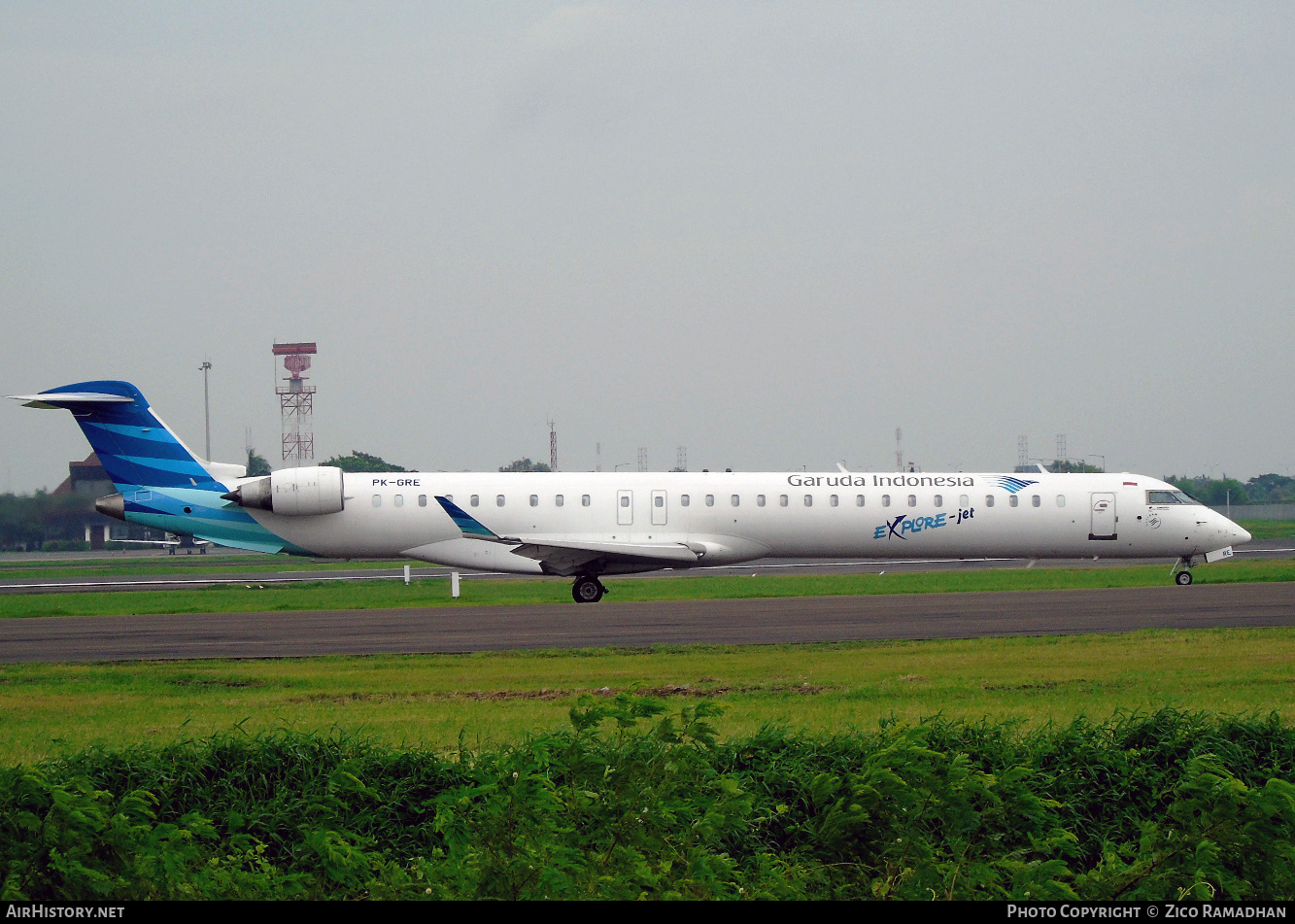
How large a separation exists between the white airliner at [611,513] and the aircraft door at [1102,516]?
0.12ft

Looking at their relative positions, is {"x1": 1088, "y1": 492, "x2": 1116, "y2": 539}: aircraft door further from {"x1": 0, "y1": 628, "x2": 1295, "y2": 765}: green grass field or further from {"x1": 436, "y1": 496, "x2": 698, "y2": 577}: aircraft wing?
{"x1": 0, "y1": 628, "x2": 1295, "y2": 765}: green grass field

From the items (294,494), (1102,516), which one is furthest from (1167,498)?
(294,494)

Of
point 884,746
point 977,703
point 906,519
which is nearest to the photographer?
point 884,746

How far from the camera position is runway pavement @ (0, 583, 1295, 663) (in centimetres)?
1975

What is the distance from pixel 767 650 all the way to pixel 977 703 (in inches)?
221

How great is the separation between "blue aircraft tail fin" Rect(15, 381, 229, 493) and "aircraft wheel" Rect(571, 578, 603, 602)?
942 cm

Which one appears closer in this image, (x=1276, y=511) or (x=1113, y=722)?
(x=1113, y=722)

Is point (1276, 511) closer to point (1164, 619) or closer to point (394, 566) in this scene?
point (394, 566)

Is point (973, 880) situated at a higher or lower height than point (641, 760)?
lower

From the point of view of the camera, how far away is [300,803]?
8812 millimetres

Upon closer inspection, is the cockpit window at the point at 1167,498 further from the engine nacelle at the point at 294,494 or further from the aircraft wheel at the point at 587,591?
the engine nacelle at the point at 294,494

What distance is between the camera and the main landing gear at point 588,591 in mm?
29984

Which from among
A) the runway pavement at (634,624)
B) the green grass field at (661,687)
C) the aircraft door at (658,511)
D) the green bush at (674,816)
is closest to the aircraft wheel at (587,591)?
the runway pavement at (634,624)
